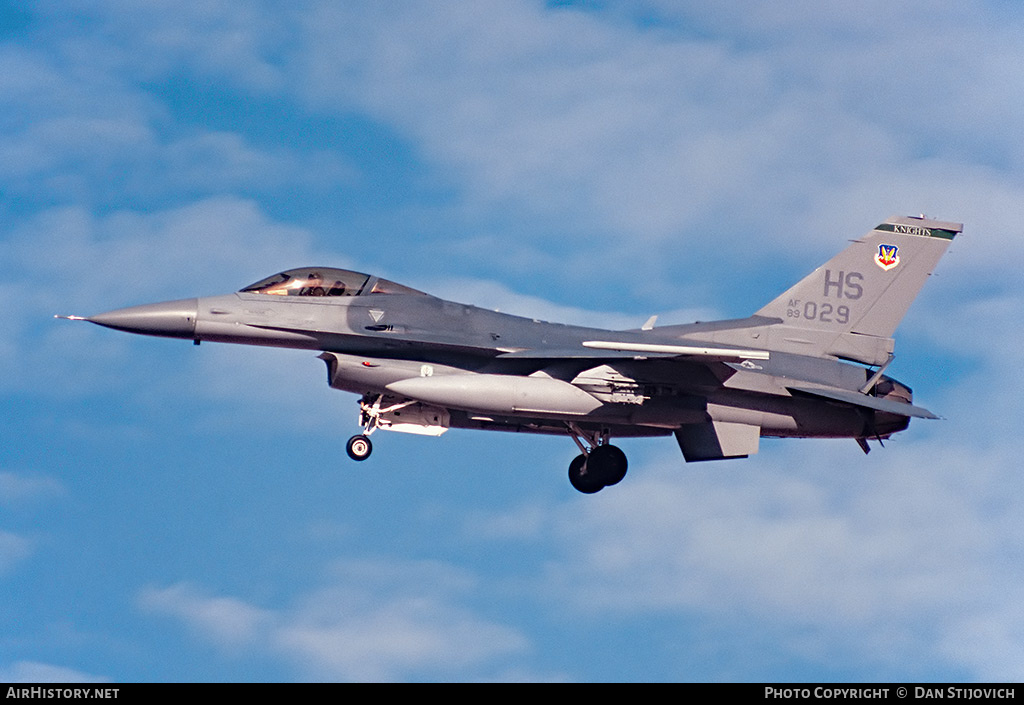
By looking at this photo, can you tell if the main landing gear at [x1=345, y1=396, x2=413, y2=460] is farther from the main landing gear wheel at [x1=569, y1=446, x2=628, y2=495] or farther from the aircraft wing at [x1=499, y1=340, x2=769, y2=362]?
the main landing gear wheel at [x1=569, y1=446, x2=628, y2=495]

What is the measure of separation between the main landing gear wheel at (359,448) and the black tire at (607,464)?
3.92m

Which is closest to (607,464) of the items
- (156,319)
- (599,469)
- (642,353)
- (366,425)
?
(599,469)

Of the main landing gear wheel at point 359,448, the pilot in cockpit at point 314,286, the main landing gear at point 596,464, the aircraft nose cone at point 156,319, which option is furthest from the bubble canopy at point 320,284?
the main landing gear at point 596,464

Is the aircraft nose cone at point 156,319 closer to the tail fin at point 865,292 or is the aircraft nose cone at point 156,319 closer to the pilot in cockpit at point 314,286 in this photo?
the pilot in cockpit at point 314,286

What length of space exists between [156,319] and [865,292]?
40.2 ft

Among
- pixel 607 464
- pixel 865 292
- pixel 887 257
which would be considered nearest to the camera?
pixel 607 464

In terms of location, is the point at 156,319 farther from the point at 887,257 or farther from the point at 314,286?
the point at 887,257

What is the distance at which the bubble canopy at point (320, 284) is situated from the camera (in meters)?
22.6

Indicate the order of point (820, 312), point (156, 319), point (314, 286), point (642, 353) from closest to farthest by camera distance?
point (642, 353)
point (156, 319)
point (314, 286)
point (820, 312)

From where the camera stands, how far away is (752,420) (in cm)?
2302

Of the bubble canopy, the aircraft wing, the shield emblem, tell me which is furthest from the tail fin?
the bubble canopy

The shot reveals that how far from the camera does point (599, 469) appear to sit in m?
Answer: 23.8
